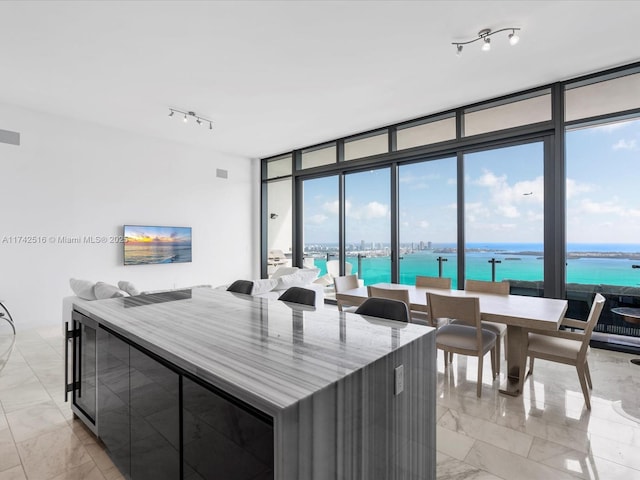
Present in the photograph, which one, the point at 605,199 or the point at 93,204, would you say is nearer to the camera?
the point at 605,199

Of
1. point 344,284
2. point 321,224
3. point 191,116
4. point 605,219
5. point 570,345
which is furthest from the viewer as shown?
point 321,224

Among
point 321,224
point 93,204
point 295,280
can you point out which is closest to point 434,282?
point 295,280

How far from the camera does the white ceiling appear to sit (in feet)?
8.98

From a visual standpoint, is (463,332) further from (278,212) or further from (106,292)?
(278,212)

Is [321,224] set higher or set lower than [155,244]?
higher

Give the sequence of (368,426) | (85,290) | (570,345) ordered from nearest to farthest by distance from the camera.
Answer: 1. (368,426)
2. (570,345)
3. (85,290)

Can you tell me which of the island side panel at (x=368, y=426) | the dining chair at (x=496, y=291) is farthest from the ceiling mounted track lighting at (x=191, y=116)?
the island side panel at (x=368, y=426)

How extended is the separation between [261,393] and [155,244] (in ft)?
19.4

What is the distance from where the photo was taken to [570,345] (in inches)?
103

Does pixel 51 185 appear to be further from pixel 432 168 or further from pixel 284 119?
pixel 432 168

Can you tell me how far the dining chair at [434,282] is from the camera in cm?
375

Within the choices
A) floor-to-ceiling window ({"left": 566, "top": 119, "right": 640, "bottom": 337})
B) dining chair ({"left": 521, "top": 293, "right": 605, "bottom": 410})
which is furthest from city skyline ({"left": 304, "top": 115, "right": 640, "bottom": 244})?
dining chair ({"left": 521, "top": 293, "right": 605, "bottom": 410})

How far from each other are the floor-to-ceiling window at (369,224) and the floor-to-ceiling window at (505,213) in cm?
134

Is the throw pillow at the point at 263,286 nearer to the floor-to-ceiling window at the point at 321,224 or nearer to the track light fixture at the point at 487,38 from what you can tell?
the floor-to-ceiling window at the point at 321,224
